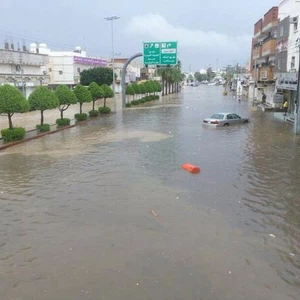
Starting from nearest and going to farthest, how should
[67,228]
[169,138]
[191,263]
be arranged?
[191,263]
[67,228]
[169,138]

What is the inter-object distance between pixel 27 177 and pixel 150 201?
5726mm

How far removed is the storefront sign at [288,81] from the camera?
31.4 meters

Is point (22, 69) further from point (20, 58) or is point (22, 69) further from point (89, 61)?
point (89, 61)

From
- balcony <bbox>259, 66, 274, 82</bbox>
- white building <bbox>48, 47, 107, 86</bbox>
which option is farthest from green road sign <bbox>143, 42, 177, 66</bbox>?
white building <bbox>48, 47, 107, 86</bbox>

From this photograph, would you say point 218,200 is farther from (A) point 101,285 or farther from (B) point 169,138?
(B) point 169,138

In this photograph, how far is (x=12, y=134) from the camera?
891 inches

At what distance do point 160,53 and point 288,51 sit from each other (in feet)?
45.3

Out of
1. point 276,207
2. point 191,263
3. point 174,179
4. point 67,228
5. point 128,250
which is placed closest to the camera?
point 191,263

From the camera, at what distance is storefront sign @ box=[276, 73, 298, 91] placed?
31.4m

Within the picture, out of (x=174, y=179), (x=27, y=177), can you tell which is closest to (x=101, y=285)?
(x=174, y=179)

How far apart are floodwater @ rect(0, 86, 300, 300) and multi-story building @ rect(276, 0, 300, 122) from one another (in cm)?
1754

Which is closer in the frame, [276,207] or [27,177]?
[276,207]

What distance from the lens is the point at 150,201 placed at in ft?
36.4

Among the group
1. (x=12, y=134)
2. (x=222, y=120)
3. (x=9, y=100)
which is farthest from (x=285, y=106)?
(x=9, y=100)
